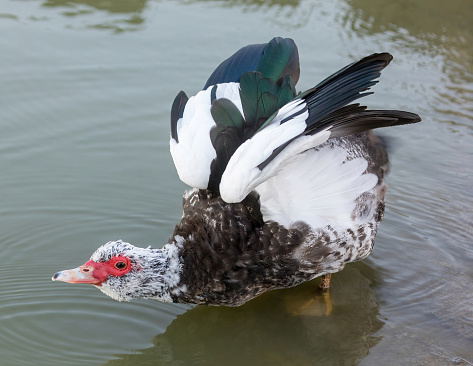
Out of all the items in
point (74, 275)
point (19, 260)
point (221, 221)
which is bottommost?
point (19, 260)

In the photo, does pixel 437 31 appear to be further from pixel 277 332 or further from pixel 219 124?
pixel 277 332

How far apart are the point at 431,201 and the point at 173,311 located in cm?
264

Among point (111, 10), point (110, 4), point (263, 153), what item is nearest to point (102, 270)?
point (263, 153)

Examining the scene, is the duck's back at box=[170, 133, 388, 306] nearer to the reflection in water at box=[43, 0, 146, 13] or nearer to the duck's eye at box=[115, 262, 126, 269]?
the duck's eye at box=[115, 262, 126, 269]

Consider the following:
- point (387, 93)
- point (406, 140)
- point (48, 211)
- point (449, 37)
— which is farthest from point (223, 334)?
point (449, 37)

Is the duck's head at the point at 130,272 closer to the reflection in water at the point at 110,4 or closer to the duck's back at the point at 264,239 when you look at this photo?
the duck's back at the point at 264,239

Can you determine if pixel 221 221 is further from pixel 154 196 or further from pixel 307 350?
pixel 154 196

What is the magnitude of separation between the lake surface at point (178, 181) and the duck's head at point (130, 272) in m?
0.24

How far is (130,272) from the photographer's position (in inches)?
175

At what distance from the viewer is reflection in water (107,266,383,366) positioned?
4355mm

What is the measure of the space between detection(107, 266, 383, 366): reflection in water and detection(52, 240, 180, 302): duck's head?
338mm

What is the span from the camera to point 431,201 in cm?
594

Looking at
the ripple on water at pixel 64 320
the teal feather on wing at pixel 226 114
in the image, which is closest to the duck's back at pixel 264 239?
the ripple on water at pixel 64 320

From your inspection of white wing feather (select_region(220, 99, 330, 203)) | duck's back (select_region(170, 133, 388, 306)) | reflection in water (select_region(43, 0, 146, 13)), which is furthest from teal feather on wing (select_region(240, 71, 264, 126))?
reflection in water (select_region(43, 0, 146, 13))
